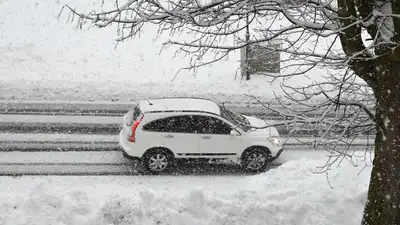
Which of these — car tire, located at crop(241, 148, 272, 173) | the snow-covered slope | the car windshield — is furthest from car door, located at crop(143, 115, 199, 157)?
the snow-covered slope

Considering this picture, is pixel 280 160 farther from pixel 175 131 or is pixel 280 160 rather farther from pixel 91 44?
pixel 91 44

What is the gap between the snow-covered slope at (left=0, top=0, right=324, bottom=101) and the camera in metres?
21.0

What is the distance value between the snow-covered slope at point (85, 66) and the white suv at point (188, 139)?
25.5 feet

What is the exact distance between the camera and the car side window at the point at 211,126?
41.3ft

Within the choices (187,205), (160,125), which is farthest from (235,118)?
(187,205)

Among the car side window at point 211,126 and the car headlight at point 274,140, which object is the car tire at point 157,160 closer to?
the car side window at point 211,126

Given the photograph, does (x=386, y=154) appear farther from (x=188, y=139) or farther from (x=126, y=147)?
(x=126, y=147)

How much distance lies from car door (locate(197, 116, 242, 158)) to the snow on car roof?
332 mm

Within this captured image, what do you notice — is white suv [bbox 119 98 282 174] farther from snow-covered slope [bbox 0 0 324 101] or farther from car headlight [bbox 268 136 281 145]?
snow-covered slope [bbox 0 0 324 101]

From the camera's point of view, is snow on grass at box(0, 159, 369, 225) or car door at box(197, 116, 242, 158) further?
car door at box(197, 116, 242, 158)

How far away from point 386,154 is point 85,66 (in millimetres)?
19197

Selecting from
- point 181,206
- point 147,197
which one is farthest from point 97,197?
point 181,206

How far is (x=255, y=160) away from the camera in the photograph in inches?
507

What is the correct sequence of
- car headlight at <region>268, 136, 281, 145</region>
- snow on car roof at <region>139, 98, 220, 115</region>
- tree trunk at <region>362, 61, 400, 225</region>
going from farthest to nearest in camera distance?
car headlight at <region>268, 136, 281, 145</region>, snow on car roof at <region>139, 98, 220, 115</region>, tree trunk at <region>362, 61, 400, 225</region>
